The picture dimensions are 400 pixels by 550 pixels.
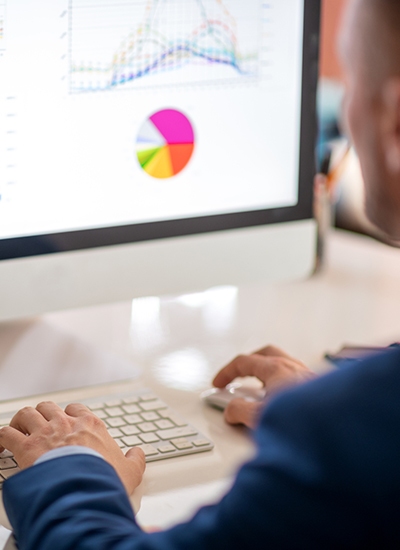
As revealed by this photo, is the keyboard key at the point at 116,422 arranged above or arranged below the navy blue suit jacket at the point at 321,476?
below

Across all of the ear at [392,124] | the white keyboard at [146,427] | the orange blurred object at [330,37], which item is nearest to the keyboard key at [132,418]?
the white keyboard at [146,427]

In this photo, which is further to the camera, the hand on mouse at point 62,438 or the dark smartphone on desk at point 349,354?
the dark smartphone on desk at point 349,354

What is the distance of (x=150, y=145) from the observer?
2.92ft

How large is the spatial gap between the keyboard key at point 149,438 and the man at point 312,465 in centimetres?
8

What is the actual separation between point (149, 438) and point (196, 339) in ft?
1.05

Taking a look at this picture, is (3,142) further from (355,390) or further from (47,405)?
(355,390)

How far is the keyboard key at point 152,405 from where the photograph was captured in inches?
32.7

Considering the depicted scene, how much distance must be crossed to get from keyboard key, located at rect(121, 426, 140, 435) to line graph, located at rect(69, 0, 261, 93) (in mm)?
340

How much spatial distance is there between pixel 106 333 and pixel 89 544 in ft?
1.83

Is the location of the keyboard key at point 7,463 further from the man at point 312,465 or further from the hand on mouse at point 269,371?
the hand on mouse at point 269,371

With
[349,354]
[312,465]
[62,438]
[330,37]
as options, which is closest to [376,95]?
[312,465]

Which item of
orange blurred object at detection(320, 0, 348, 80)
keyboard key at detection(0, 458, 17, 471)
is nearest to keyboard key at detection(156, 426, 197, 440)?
keyboard key at detection(0, 458, 17, 471)

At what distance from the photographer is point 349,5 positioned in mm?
572

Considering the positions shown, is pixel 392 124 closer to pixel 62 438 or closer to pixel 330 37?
pixel 62 438
